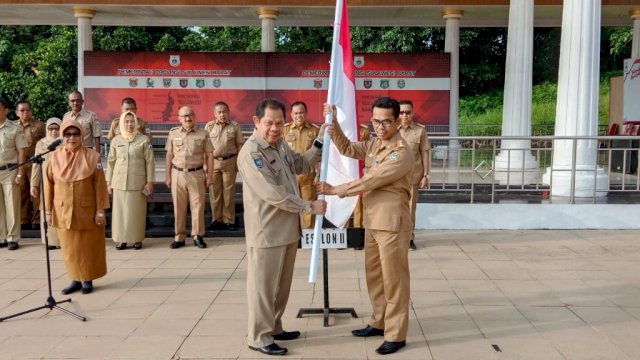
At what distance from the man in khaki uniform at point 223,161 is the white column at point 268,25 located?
595 centimetres

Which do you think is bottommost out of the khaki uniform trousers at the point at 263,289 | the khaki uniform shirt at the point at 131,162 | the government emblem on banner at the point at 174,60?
the khaki uniform trousers at the point at 263,289

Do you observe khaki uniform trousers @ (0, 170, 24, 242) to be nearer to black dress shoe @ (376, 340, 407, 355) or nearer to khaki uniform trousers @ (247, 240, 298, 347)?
khaki uniform trousers @ (247, 240, 298, 347)

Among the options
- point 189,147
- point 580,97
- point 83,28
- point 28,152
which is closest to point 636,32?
point 580,97

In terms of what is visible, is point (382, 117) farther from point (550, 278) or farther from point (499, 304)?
point (550, 278)

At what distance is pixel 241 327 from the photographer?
489 cm

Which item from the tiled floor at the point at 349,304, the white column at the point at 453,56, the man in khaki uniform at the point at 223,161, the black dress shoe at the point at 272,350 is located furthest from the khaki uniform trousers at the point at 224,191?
the white column at the point at 453,56

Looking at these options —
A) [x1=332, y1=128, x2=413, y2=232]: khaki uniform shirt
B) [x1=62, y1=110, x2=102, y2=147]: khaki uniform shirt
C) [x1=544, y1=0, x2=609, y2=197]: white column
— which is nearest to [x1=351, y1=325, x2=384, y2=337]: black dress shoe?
[x1=332, y1=128, x2=413, y2=232]: khaki uniform shirt

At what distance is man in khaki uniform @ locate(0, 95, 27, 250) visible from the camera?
784 centimetres

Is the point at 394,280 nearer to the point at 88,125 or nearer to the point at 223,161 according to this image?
the point at 223,161

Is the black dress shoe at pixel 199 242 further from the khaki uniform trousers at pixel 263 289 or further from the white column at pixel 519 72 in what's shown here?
the white column at pixel 519 72

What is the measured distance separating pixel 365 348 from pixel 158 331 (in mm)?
1561

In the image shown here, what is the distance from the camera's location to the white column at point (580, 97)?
30.9 feet

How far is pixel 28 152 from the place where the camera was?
8367 mm

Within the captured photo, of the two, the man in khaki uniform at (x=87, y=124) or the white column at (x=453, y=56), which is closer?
the man in khaki uniform at (x=87, y=124)
